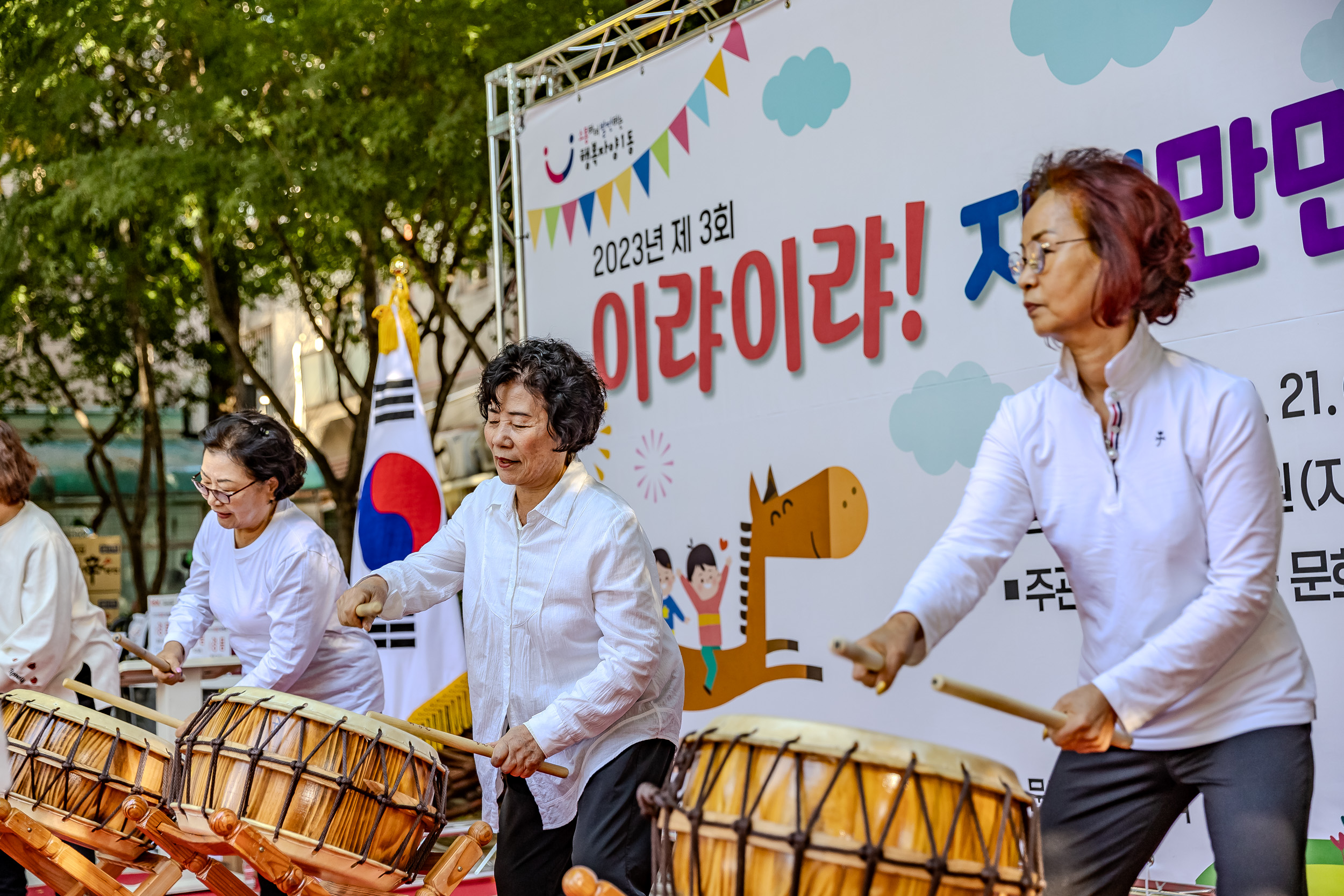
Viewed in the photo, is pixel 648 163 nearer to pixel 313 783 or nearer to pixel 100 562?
pixel 313 783

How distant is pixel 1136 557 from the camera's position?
2131 millimetres

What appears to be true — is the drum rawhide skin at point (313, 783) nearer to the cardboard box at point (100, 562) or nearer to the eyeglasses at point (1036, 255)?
the eyeglasses at point (1036, 255)

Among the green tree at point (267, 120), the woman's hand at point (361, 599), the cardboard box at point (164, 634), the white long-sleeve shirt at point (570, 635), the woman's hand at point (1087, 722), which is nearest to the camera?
the woman's hand at point (1087, 722)

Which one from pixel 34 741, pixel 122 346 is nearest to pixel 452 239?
pixel 122 346

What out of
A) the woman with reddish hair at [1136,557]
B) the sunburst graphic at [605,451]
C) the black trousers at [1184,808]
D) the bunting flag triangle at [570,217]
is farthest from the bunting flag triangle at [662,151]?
the black trousers at [1184,808]

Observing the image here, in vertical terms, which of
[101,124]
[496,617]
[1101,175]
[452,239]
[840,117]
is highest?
[101,124]

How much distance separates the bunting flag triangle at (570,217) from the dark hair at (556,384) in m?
2.89

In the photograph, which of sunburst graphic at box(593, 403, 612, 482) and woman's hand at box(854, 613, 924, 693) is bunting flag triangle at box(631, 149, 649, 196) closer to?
sunburst graphic at box(593, 403, 612, 482)

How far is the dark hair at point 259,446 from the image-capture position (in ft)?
12.1

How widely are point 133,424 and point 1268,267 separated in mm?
13438

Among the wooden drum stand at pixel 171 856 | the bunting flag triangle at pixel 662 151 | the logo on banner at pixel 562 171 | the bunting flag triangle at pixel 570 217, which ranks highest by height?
the logo on banner at pixel 562 171

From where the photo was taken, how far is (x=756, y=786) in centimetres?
185

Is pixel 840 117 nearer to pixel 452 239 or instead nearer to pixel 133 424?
pixel 452 239

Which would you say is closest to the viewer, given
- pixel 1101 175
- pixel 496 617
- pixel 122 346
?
pixel 1101 175
